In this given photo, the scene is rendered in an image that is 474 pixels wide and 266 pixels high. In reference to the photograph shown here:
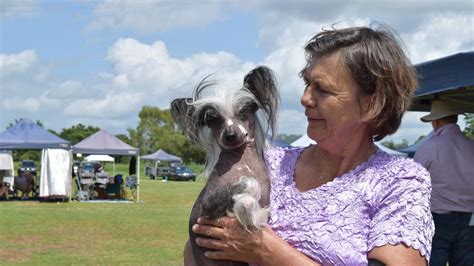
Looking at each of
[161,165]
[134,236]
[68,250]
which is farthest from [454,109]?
[161,165]

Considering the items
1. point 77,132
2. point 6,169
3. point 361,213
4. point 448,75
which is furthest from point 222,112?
point 77,132

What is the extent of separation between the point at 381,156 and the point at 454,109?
4409 mm

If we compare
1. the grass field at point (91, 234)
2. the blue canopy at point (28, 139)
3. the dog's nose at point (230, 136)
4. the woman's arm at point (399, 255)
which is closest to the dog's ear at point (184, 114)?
the dog's nose at point (230, 136)

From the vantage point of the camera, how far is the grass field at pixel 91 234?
11.1 metres

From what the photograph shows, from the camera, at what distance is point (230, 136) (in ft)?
8.11

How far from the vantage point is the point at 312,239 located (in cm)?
231

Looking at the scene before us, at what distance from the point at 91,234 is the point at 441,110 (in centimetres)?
972

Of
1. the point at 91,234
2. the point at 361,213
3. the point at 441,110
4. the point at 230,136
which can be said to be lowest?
the point at 91,234

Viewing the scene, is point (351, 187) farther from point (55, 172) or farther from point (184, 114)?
point (55, 172)

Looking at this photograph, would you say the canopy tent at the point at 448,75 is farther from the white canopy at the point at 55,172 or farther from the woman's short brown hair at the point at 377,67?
the white canopy at the point at 55,172

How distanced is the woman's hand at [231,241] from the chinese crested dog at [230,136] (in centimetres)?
3

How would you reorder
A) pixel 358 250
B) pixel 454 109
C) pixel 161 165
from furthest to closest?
pixel 161 165
pixel 454 109
pixel 358 250

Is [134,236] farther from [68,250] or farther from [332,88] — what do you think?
[332,88]

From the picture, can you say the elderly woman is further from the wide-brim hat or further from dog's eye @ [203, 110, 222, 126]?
the wide-brim hat
